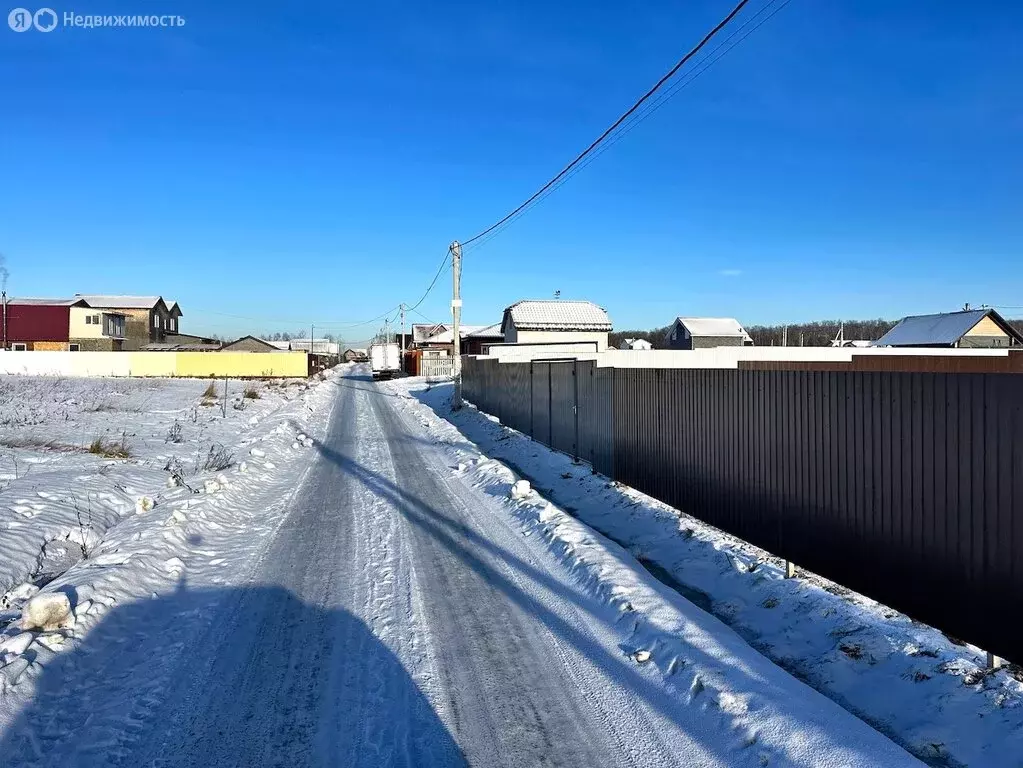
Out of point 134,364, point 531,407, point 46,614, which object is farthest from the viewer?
point 134,364

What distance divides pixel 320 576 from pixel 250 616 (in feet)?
3.40

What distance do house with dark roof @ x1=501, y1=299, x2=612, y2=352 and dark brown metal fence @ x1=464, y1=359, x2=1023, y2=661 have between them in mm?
44649

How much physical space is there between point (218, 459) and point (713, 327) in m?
54.7

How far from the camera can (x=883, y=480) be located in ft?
16.3

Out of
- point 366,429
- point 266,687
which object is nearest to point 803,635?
point 266,687

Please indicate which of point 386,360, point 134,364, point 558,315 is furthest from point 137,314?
point 558,315

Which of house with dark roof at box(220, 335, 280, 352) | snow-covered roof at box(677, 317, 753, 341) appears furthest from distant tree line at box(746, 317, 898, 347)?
house with dark roof at box(220, 335, 280, 352)

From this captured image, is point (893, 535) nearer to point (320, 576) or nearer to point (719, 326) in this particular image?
point (320, 576)

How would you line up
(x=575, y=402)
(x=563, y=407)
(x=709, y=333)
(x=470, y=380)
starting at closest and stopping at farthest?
(x=575, y=402) → (x=563, y=407) → (x=470, y=380) → (x=709, y=333)

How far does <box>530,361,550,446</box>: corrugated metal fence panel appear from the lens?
49.0 ft

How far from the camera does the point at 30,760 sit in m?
3.27

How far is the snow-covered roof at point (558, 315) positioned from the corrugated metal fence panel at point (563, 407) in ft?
129

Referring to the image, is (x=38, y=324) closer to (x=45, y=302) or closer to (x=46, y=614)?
(x=45, y=302)

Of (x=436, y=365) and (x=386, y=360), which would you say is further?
(x=386, y=360)
